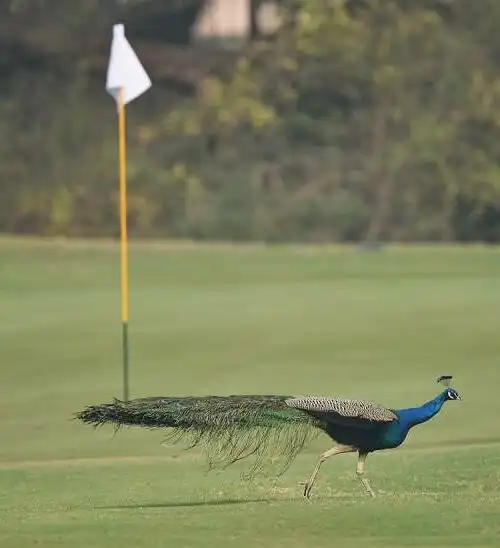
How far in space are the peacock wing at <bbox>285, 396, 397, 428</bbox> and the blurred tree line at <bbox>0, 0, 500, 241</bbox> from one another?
23.7m

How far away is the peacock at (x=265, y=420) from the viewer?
7.18 meters

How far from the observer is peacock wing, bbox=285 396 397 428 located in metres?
7.10

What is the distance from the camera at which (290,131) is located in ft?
105

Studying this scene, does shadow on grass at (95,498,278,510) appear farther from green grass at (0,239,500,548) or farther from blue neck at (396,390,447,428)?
blue neck at (396,390,447,428)

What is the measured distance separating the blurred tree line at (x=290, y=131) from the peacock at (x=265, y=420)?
77.3 ft

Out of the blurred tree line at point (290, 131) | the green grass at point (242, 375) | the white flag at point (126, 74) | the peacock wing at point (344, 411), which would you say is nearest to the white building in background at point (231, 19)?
the blurred tree line at point (290, 131)

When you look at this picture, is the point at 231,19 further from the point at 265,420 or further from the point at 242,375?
the point at 265,420

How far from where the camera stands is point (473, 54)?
3173 centimetres

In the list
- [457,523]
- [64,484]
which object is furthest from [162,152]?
[457,523]

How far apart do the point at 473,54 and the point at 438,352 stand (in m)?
17.0

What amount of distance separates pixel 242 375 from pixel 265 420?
23.1 ft

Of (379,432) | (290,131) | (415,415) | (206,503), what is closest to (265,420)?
(379,432)

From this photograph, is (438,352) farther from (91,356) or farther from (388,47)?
(388,47)

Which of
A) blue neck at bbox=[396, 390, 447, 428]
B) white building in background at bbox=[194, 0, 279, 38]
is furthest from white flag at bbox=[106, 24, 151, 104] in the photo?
white building in background at bbox=[194, 0, 279, 38]
